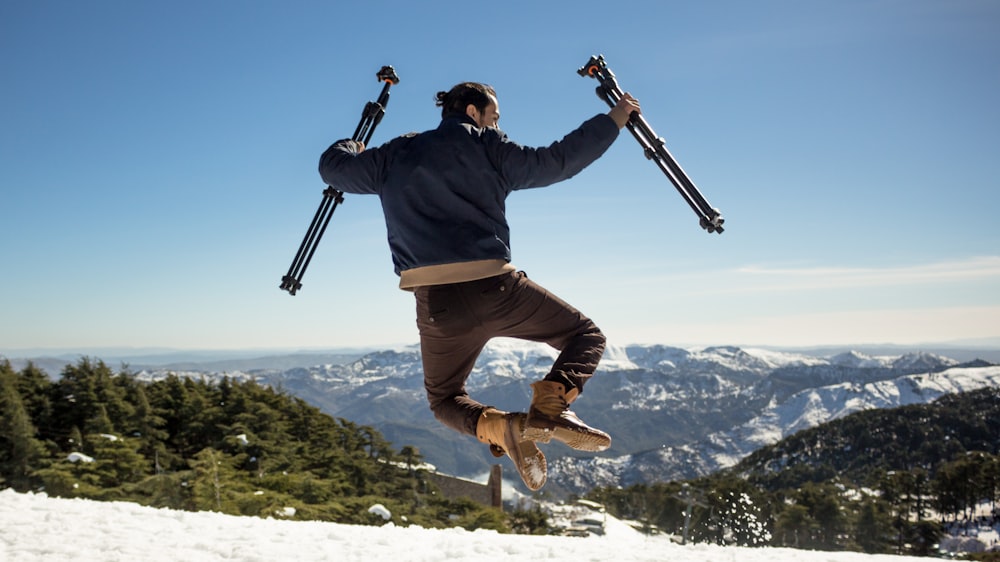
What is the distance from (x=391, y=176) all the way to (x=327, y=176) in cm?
54

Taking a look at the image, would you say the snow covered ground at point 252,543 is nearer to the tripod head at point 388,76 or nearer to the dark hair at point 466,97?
the tripod head at point 388,76

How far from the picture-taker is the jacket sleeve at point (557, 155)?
306cm

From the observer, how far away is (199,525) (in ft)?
31.3

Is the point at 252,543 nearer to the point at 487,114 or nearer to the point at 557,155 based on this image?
the point at 487,114

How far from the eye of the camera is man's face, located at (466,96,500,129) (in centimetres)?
338

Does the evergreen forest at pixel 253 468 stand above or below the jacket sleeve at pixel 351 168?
below

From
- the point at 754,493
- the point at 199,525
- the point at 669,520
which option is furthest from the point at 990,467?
the point at 199,525

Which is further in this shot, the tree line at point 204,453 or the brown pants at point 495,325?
the tree line at point 204,453

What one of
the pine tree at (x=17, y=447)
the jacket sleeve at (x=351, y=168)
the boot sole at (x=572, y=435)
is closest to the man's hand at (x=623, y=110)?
the jacket sleeve at (x=351, y=168)

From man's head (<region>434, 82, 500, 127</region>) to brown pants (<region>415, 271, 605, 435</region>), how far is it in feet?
2.98

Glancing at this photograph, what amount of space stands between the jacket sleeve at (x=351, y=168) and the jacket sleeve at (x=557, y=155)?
75 centimetres

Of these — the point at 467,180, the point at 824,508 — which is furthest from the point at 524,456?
the point at 824,508

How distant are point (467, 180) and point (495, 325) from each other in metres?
0.80

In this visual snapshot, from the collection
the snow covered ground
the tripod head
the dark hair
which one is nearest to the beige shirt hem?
the dark hair
